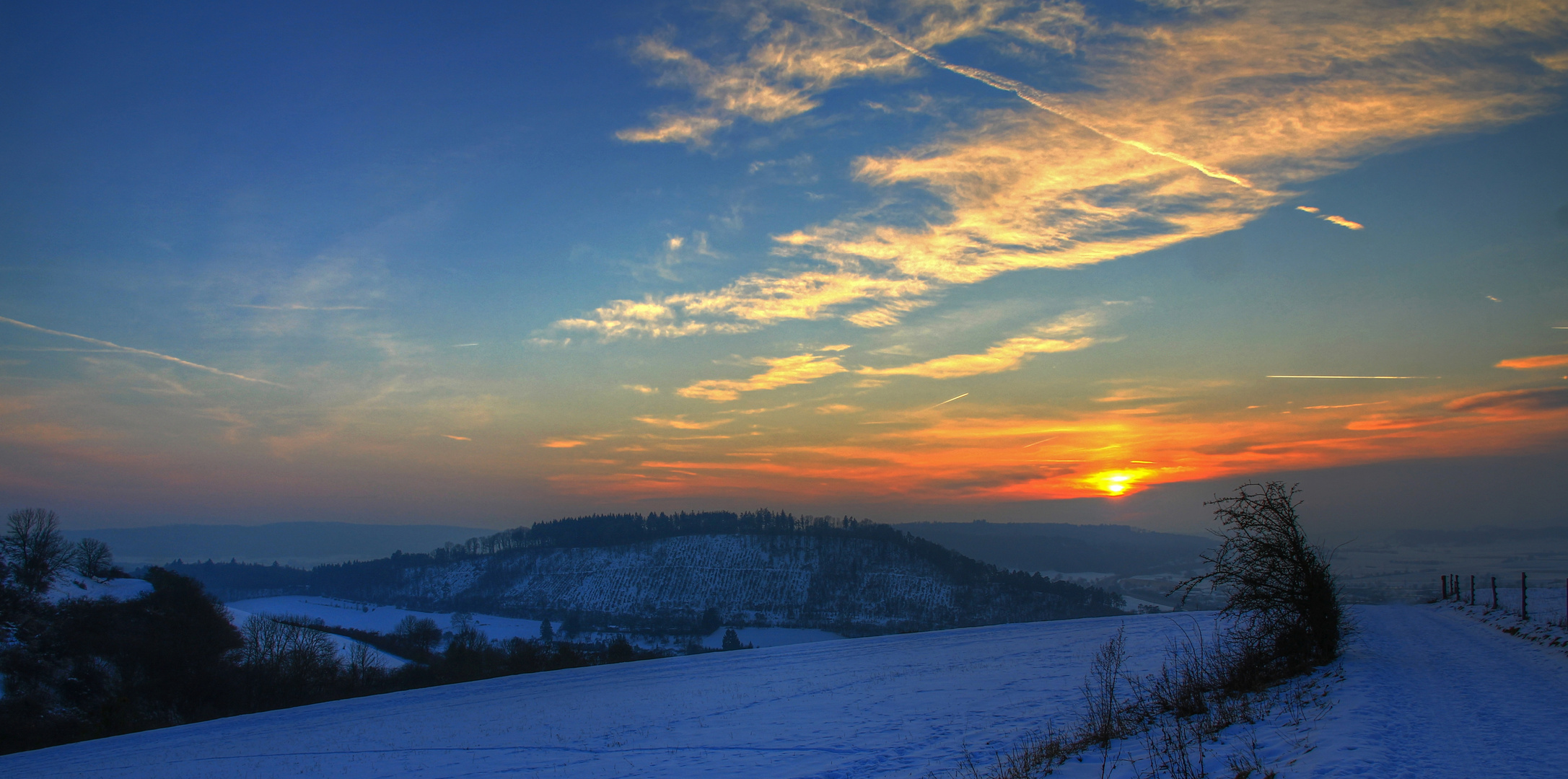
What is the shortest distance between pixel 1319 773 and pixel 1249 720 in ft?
17.4

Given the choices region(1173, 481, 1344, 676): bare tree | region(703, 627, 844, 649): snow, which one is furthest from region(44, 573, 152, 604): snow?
region(1173, 481, 1344, 676): bare tree

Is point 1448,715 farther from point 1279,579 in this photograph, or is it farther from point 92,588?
point 92,588

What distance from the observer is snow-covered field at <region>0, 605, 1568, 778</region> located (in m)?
11.7

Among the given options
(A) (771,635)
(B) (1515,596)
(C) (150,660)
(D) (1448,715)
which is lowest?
(A) (771,635)

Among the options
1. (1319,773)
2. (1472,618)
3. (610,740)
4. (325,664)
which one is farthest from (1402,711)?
(325,664)

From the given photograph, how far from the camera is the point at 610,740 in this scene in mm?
27797

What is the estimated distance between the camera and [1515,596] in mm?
38656

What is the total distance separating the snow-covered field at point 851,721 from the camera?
11.7m

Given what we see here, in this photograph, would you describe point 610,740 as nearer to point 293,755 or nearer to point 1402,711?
point 293,755

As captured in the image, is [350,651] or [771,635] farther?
[771,635]

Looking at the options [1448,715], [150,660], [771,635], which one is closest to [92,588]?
[150,660]

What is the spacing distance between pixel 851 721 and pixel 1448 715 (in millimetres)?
18416

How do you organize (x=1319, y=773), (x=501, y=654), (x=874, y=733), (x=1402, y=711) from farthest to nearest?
(x=501, y=654) → (x=874, y=733) → (x=1402, y=711) → (x=1319, y=773)

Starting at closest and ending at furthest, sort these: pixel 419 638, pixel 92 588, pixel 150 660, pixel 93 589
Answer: pixel 150 660
pixel 93 589
pixel 92 588
pixel 419 638
